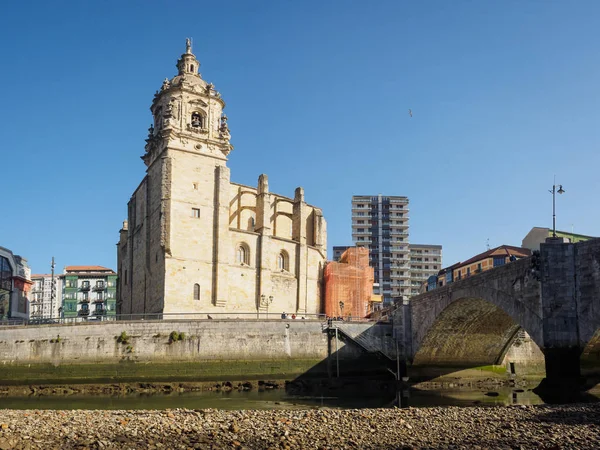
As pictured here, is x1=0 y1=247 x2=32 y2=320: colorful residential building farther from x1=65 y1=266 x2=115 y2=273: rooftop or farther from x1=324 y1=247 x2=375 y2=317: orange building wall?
x1=65 y1=266 x2=115 y2=273: rooftop

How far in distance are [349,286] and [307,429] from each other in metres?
50.2

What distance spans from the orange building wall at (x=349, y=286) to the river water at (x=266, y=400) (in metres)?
27.7

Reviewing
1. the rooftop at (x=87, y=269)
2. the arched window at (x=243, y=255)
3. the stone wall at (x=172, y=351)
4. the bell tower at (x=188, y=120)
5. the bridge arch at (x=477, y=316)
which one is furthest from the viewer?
the rooftop at (x=87, y=269)

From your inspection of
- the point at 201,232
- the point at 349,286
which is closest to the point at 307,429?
the point at 201,232

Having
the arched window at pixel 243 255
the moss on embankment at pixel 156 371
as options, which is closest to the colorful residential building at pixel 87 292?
the arched window at pixel 243 255

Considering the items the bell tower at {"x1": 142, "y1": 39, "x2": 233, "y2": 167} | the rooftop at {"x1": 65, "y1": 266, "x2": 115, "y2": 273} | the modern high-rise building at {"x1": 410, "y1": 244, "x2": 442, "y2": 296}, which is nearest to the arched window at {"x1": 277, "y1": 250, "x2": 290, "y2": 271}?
the bell tower at {"x1": 142, "y1": 39, "x2": 233, "y2": 167}

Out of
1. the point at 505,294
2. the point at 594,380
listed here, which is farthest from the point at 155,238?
the point at 594,380

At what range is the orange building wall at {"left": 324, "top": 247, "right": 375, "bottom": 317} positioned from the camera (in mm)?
71812

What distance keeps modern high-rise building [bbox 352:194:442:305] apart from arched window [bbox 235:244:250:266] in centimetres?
8514

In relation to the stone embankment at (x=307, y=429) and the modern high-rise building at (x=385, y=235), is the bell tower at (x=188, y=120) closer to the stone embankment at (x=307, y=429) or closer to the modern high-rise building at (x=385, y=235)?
the stone embankment at (x=307, y=429)

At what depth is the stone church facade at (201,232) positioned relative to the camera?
58.6 m

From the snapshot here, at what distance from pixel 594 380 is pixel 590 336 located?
3.66 metres

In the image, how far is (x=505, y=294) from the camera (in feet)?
119

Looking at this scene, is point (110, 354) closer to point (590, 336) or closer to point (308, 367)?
point (308, 367)
